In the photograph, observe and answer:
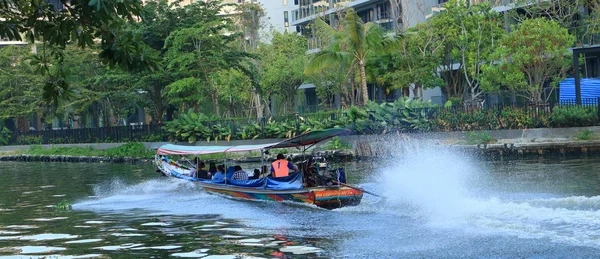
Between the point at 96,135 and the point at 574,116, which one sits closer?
the point at 574,116

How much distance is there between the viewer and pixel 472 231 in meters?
17.9

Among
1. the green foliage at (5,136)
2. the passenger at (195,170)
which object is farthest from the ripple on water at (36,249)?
the green foliage at (5,136)

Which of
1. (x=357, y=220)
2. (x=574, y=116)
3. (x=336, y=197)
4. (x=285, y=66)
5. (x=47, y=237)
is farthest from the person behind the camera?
(x=285, y=66)

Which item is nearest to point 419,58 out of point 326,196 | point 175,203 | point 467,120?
point 467,120

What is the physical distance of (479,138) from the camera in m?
40.2

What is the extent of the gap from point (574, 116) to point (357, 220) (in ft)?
68.2

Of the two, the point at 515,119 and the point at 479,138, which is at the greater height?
the point at 515,119

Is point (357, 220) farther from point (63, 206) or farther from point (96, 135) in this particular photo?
point (96, 135)

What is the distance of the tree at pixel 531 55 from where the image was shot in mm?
43156

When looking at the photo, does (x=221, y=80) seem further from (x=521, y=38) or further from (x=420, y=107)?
(x=521, y=38)

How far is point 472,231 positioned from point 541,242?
2.05 metres

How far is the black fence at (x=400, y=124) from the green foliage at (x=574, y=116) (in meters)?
0.06

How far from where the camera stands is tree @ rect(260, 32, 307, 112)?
67750 mm

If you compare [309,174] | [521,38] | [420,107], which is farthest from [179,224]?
[521,38]
